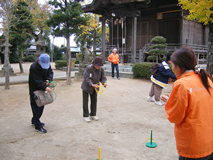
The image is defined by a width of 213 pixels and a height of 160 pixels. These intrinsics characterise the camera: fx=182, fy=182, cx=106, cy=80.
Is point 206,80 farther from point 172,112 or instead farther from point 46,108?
point 46,108

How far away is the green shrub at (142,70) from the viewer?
1121 cm

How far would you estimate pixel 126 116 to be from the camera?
5422 millimetres

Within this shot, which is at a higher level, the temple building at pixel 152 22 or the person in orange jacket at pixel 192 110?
the temple building at pixel 152 22

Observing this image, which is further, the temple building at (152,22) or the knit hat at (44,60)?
the temple building at (152,22)

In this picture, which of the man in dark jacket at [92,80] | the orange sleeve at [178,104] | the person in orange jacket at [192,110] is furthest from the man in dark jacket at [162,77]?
the orange sleeve at [178,104]

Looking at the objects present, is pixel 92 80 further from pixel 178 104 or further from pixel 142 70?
pixel 142 70

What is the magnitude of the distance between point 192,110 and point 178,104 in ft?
0.46

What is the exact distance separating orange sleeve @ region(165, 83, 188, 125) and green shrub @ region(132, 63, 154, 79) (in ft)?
31.4

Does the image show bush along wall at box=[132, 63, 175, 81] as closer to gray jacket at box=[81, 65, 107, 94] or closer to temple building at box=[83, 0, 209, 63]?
temple building at box=[83, 0, 209, 63]

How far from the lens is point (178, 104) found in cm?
174

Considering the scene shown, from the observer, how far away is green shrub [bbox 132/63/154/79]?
11211 mm

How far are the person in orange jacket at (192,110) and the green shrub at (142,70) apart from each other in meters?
9.42

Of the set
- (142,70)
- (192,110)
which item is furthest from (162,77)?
(142,70)

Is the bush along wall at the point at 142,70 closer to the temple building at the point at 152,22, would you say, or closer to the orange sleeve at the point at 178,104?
the temple building at the point at 152,22
